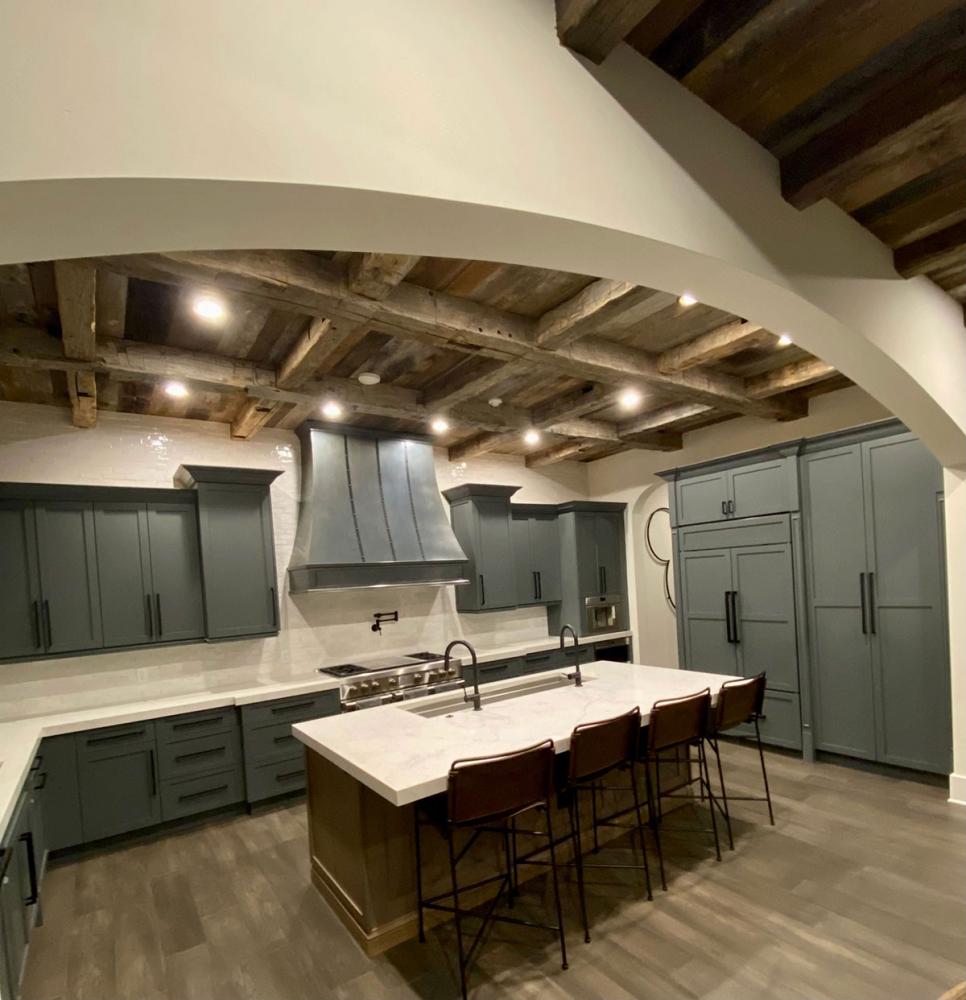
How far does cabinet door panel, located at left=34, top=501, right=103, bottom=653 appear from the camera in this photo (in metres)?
3.62

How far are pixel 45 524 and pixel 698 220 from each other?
13.3 ft

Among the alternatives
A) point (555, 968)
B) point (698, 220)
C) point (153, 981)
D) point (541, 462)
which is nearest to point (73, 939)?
point (153, 981)

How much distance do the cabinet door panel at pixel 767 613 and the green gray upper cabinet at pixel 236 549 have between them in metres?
3.75

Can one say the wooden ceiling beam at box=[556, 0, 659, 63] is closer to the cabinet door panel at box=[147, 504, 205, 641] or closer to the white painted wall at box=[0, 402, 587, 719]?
the cabinet door panel at box=[147, 504, 205, 641]

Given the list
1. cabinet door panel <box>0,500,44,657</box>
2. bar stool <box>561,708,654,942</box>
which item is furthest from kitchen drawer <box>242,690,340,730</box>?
bar stool <box>561,708,654,942</box>

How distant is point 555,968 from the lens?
2.22m

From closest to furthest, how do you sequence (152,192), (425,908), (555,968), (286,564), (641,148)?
1. (152,192)
2. (641,148)
3. (555,968)
4. (425,908)
5. (286,564)

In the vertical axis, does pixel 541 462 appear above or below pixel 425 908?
above

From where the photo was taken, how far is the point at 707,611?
4.99 meters

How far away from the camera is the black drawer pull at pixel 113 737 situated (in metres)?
3.45

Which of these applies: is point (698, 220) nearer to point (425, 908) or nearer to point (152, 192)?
point (152, 192)

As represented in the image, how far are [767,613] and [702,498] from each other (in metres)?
1.09

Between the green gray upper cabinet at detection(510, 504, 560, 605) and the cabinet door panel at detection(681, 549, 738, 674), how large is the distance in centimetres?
146

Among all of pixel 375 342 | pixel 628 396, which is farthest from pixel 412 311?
pixel 628 396
